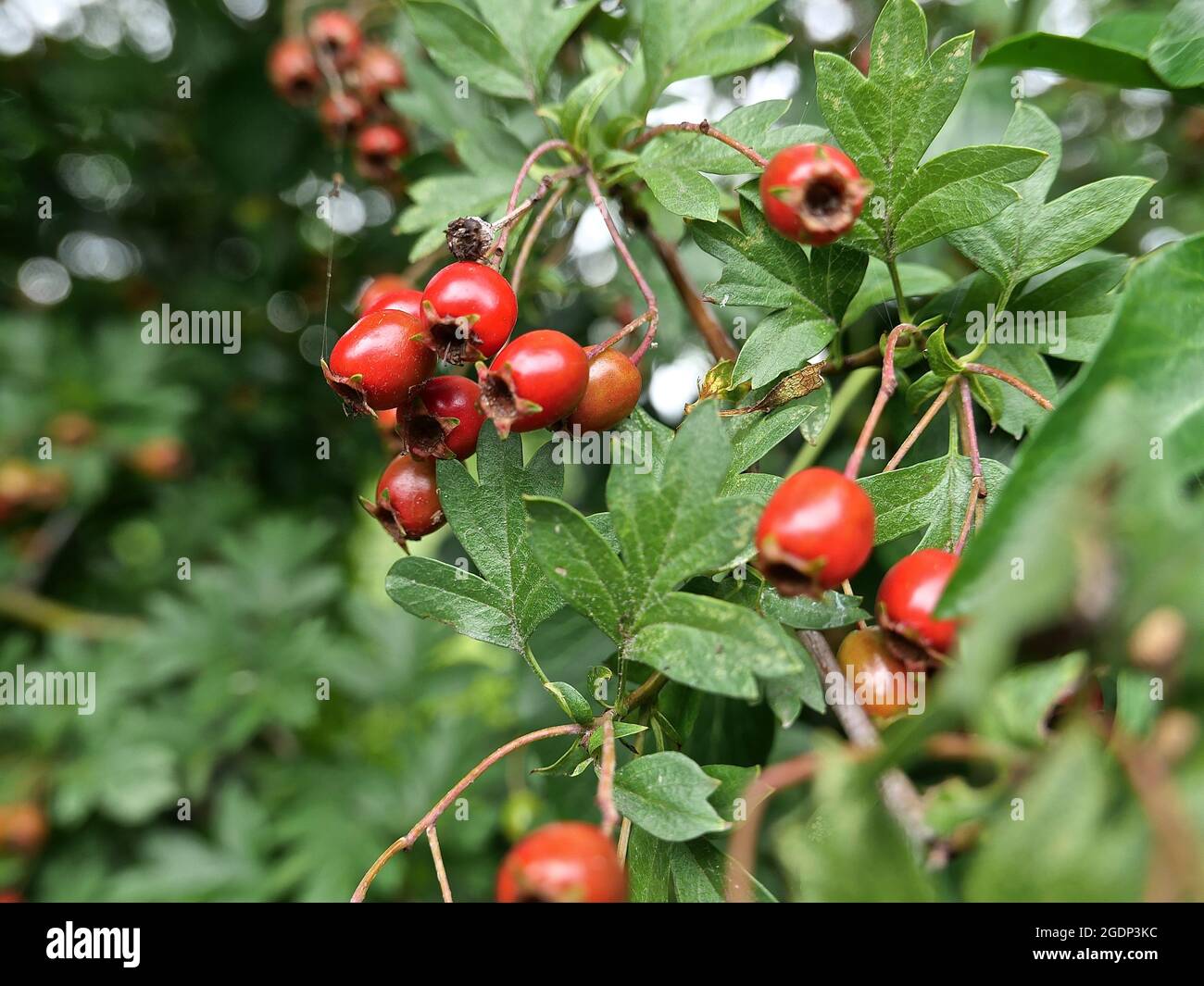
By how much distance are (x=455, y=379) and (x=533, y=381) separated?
130mm

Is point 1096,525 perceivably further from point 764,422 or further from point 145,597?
point 145,597

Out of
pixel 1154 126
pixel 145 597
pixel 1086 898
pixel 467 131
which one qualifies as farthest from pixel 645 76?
pixel 145 597

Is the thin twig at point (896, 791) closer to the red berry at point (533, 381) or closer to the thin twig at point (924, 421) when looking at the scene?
the thin twig at point (924, 421)

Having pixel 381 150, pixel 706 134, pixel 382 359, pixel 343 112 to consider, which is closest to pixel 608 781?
pixel 382 359

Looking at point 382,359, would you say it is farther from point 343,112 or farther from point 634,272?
point 343,112

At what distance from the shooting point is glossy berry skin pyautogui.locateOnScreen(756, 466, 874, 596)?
65 centimetres

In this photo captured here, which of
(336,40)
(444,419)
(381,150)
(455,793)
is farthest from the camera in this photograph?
(336,40)

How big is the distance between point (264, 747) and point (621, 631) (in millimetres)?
2254

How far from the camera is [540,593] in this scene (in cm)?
91

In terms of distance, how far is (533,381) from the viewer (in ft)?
2.64

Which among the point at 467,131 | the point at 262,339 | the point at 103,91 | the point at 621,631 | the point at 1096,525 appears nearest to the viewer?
the point at 1096,525

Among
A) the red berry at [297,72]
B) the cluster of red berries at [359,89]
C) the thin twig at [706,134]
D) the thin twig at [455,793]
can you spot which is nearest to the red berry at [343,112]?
the cluster of red berries at [359,89]

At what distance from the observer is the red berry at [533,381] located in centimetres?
80

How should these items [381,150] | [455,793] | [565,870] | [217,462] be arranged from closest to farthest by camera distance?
[565,870], [455,793], [381,150], [217,462]
